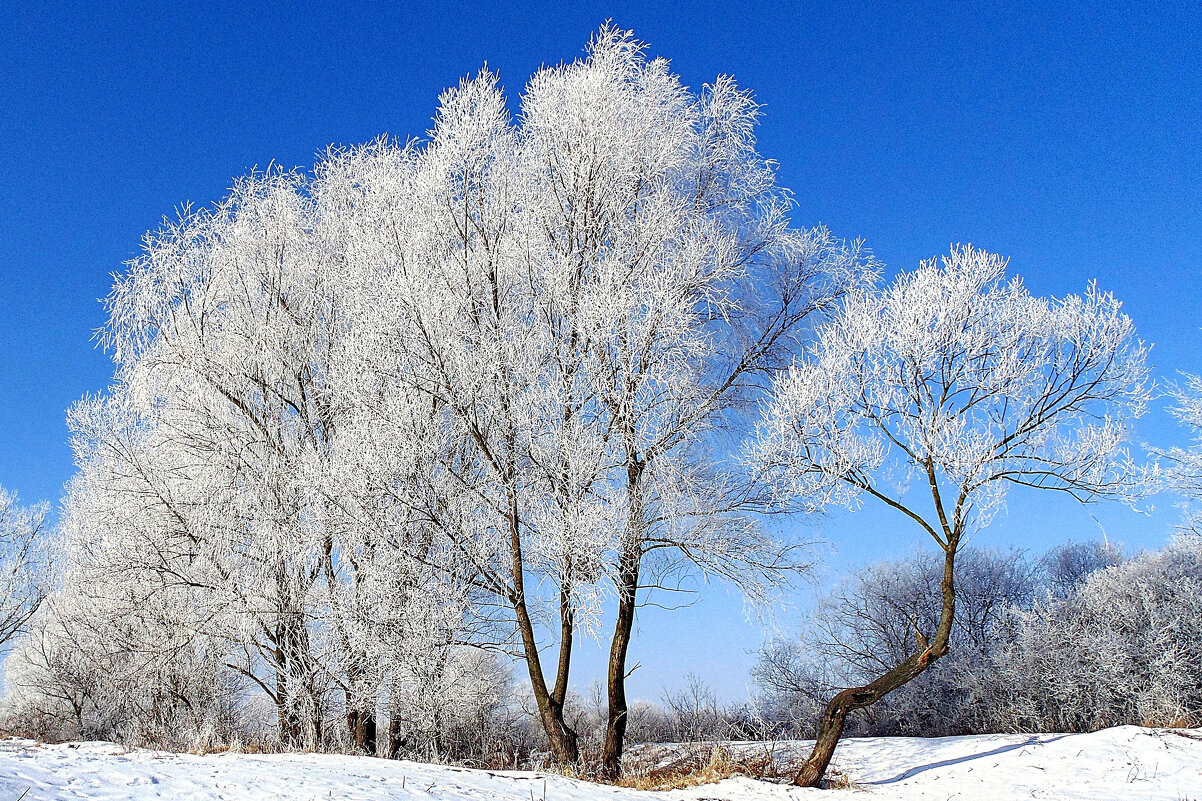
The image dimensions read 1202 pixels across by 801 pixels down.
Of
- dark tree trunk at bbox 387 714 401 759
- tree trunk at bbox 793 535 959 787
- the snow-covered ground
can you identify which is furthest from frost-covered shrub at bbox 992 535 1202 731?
dark tree trunk at bbox 387 714 401 759

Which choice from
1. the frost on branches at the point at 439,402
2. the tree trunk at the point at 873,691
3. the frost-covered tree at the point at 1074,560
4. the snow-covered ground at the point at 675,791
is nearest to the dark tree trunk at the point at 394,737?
the frost on branches at the point at 439,402

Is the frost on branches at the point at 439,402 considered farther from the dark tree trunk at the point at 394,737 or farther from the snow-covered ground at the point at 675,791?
the snow-covered ground at the point at 675,791

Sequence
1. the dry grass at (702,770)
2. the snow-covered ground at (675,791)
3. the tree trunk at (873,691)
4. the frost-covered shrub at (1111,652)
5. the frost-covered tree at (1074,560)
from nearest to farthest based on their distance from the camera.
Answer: the snow-covered ground at (675,791)
the dry grass at (702,770)
the tree trunk at (873,691)
the frost-covered shrub at (1111,652)
the frost-covered tree at (1074,560)

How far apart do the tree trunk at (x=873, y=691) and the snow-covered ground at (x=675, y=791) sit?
44 centimetres

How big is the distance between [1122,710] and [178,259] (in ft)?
56.9

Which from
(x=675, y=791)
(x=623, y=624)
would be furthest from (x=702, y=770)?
(x=623, y=624)

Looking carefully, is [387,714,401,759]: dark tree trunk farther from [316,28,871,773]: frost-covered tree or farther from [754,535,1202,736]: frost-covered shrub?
[754,535,1202,736]: frost-covered shrub

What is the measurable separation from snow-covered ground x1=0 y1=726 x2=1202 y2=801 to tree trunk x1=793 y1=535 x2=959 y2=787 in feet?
1.45

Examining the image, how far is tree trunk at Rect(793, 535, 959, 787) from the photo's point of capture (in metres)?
8.74

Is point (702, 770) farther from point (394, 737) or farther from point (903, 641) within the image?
point (903, 641)

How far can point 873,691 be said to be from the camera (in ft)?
30.2

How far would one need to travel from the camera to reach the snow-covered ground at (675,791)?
5.13 m

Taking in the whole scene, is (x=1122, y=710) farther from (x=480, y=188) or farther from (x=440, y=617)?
(x=480, y=188)

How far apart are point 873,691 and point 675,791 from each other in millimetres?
2938
